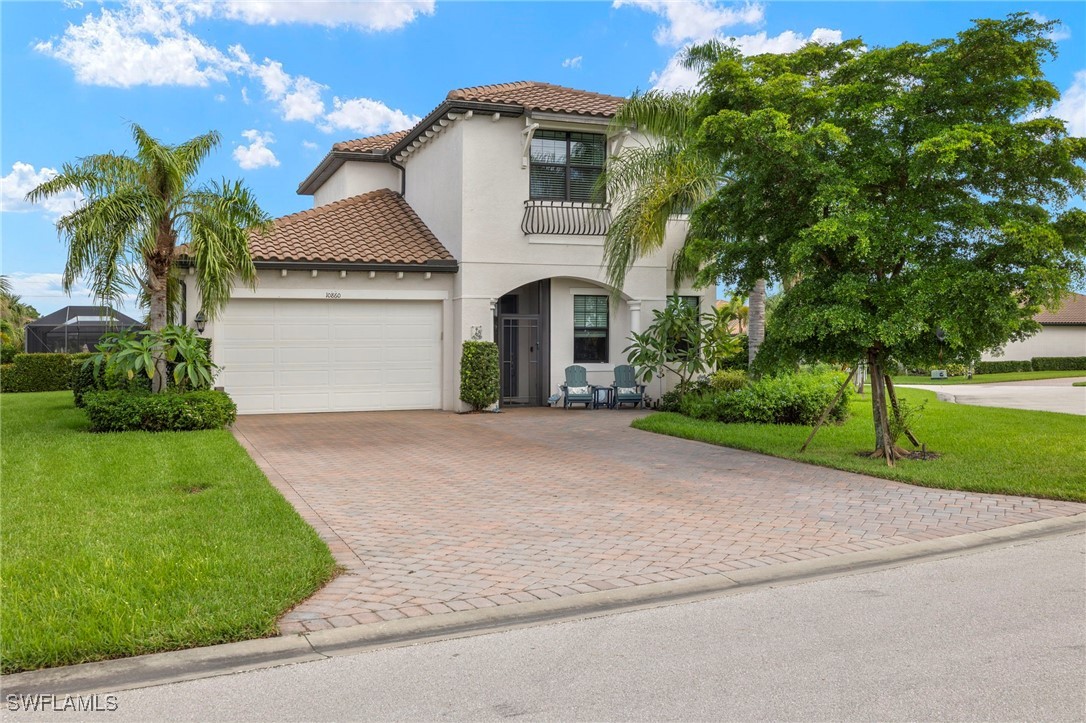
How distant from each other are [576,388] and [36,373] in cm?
1968

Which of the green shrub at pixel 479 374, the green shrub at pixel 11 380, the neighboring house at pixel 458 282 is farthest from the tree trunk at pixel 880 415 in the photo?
the green shrub at pixel 11 380

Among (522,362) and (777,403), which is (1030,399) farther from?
(522,362)

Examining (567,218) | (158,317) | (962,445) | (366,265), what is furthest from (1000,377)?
(158,317)

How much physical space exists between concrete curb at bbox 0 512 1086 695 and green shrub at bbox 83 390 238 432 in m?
10.5

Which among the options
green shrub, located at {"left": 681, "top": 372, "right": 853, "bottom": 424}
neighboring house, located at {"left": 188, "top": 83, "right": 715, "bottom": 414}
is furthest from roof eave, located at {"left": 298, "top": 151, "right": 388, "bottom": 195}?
green shrub, located at {"left": 681, "top": 372, "right": 853, "bottom": 424}

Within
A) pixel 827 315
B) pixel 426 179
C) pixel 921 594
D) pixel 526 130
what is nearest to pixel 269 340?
pixel 426 179

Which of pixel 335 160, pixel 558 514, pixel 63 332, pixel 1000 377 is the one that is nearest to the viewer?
pixel 558 514

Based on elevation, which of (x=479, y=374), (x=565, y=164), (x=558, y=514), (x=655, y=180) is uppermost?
(x=565, y=164)

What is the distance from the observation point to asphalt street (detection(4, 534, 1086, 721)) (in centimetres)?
385

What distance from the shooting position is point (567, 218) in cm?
1883

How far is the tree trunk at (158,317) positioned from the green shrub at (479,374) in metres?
6.00

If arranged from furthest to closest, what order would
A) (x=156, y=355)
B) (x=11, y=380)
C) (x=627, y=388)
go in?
(x=11, y=380) < (x=627, y=388) < (x=156, y=355)

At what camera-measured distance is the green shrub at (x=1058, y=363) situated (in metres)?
45.0

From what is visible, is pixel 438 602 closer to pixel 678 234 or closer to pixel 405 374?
pixel 405 374
